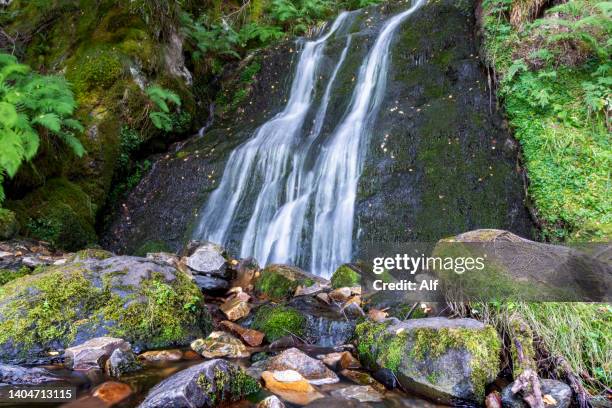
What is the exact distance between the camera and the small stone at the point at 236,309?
4566 millimetres

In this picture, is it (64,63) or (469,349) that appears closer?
(469,349)

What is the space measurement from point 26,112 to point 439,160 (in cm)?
610

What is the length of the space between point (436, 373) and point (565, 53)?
19.7 feet

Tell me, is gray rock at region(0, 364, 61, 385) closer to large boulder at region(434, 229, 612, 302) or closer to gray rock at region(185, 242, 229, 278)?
gray rock at region(185, 242, 229, 278)

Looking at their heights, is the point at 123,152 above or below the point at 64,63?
below

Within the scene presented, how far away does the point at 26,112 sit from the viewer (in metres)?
6.35

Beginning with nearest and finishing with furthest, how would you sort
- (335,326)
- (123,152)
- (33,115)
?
(335,326), (33,115), (123,152)

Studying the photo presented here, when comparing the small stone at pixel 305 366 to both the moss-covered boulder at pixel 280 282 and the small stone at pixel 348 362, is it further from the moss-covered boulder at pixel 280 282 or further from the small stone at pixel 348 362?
the moss-covered boulder at pixel 280 282

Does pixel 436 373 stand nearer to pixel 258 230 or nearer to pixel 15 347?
pixel 15 347

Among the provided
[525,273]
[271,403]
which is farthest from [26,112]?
[525,273]

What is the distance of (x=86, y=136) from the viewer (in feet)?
26.3

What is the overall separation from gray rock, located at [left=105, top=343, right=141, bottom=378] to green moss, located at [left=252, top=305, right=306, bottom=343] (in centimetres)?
123

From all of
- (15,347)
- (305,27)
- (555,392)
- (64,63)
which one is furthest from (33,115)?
(305,27)

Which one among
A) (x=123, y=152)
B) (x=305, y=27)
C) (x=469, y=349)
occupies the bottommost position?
(x=469, y=349)
